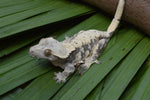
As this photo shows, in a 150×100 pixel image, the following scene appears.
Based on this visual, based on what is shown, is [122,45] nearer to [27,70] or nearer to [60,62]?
[60,62]

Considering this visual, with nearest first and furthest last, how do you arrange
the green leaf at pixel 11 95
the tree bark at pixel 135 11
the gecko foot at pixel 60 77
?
the green leaf at pixel 11 95, the gecko foot at pixel 60 77, the tree bark at pixel 135 11

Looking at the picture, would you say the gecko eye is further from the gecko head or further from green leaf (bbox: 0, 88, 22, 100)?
green leaf (bbox: 0, 88, 22, 100)

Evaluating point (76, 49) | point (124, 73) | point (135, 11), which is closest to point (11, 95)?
point (76, 49)

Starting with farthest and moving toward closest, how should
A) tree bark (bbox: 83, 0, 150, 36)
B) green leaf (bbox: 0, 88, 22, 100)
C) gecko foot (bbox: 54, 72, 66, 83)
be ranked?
tree bark (bbox: 83, 0, 150, 36), gecko foot (bbox: 54, 72, 66, 83), green leaf (bbox: 0, 88, 22, 100)

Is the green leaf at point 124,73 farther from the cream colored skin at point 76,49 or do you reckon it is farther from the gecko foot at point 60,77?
the gecko foot at point 60,77

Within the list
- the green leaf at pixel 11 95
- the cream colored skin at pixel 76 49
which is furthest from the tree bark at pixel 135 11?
the green leaf at pixel 11 95

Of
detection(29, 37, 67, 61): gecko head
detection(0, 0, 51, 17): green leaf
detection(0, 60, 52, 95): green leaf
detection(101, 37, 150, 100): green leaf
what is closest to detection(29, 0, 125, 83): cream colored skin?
detection(29, 37, 67, 61): gecko head

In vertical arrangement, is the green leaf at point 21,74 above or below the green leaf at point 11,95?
above
